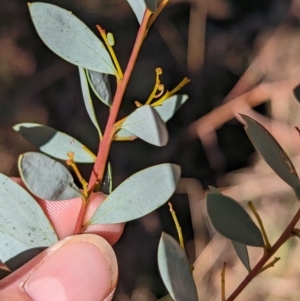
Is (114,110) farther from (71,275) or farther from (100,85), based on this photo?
(71,275)

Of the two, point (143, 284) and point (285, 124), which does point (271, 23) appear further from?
point (143, 284)

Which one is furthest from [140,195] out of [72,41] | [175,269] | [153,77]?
[153,77]

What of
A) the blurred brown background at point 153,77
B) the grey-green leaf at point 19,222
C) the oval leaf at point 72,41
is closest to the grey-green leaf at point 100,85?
the oval leaf at point 72,41

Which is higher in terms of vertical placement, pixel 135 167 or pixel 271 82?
pixel 271 82

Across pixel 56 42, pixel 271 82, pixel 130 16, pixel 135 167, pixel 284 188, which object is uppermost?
pixel 56 42

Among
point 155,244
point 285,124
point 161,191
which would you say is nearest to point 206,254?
point 155,244

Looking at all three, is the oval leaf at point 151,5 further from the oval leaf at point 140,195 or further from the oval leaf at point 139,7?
the oval leaf at point 140,195

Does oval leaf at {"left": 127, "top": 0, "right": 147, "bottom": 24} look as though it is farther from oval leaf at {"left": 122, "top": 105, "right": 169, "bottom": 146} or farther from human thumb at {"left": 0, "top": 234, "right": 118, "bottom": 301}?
human thumb at {"left": 0, "top": 234, "right": 118, "bottom": 301}
